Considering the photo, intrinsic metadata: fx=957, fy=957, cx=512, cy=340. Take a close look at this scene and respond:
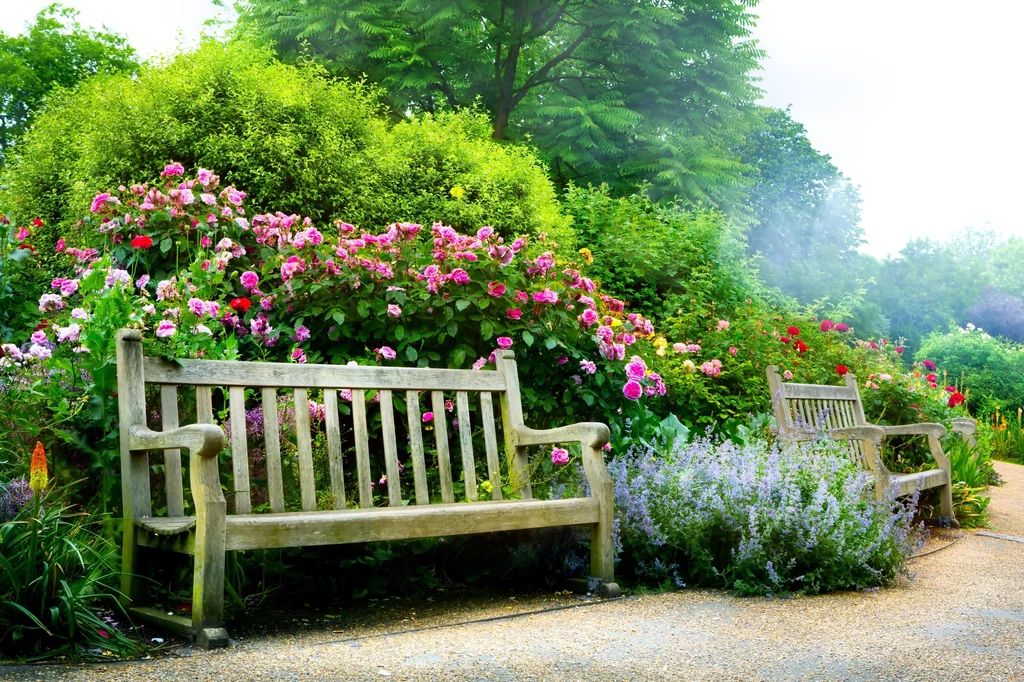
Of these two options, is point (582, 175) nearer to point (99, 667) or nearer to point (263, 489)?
point (263, 489)

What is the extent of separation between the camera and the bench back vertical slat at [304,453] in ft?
Result: 12.1

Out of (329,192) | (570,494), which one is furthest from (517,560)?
(329,192)

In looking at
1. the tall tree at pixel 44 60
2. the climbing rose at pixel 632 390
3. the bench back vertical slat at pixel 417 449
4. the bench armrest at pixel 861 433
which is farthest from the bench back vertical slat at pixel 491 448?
the tall tree at pixel 44 60

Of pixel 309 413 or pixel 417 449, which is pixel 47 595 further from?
pixel 417 449

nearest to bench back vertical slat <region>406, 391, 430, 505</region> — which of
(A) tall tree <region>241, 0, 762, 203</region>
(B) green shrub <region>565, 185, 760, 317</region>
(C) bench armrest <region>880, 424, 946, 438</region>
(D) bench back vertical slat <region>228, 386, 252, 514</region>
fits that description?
(D) bench back vertical slat <region>228, 386, 252, 514</region>

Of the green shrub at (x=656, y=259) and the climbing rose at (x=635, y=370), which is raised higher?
the green shrub at (x=656, y=259)

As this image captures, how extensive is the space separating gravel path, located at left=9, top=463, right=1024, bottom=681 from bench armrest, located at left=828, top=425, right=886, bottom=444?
1.20 m

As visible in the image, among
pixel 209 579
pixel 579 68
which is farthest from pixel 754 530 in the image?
pixel 579 68

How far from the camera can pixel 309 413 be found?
4145mm

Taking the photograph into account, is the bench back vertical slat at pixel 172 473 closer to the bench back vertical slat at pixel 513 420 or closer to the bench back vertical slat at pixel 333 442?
the bench back vertical slat at pixel 333 442

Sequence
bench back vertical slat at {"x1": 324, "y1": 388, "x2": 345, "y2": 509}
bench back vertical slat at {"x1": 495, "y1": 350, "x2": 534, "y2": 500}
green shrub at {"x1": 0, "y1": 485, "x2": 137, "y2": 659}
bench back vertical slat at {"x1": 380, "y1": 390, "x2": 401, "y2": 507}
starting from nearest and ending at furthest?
green shrub at {"x1": 0, "y1": 485, "x2": 137, "y2": 659}
bench back vertical slat at {"x1": 324, "y1": 388, "x2": 345, "y2": 509}
bench back vertical slat at {"x1": 380, "y1": 390, "x2": 401, "y2": 507}
bench back vertical slat at {"x1": 495, "y1": 350, "x2": 534, "y2": 500}

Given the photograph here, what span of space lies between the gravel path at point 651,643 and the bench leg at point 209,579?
0.21 ft

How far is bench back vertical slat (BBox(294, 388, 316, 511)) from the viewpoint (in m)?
3.69

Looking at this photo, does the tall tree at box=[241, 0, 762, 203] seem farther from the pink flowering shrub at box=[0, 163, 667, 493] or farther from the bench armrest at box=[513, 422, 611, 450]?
the bench armrest at box=[513, 422, 611, 450]
